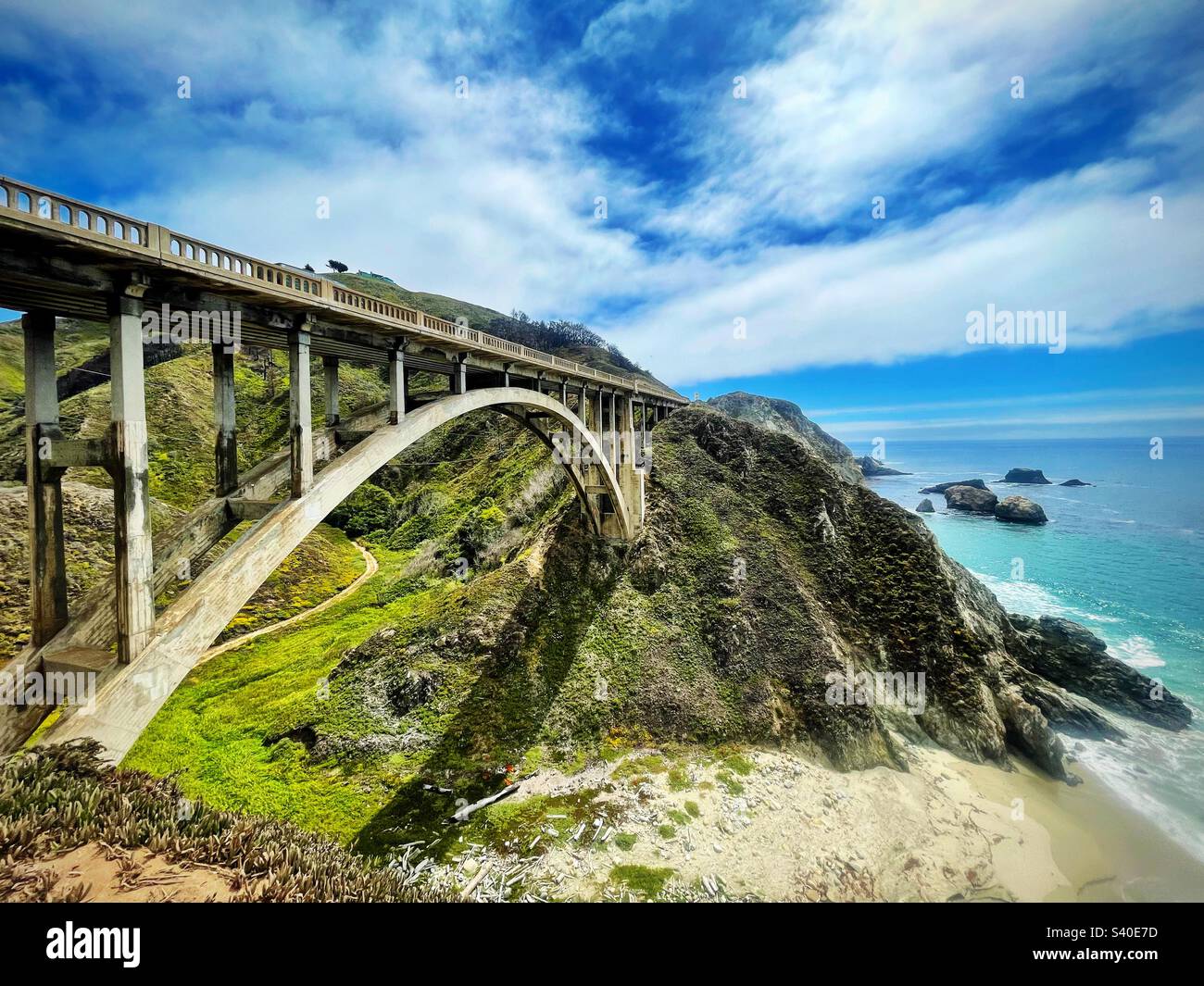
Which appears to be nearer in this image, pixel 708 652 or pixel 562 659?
pixel 562 659

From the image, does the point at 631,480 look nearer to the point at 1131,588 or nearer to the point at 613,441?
the point at 613,441

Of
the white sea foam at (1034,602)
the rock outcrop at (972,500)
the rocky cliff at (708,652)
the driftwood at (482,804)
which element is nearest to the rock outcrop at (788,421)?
the rock outcrop at (972,500)

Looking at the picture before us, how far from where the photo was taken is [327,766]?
46.6ft

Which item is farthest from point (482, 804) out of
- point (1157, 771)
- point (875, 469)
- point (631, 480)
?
point (875, 469)

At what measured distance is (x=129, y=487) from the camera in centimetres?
570

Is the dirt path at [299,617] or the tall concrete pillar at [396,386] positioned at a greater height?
the tall concrete pillar at [396,386]

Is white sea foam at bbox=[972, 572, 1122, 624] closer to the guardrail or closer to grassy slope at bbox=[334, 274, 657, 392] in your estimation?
the guardrail

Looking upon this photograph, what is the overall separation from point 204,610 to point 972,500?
104937 mm

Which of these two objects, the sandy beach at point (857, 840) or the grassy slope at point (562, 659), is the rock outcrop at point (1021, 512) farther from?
the sandy beach at point (857, 840)

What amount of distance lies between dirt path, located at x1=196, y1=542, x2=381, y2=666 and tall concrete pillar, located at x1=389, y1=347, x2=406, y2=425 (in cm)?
1387

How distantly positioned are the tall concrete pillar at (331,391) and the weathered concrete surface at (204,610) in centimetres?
189

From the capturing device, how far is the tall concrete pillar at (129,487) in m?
5.63
